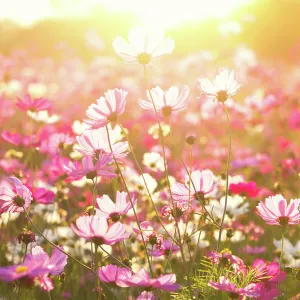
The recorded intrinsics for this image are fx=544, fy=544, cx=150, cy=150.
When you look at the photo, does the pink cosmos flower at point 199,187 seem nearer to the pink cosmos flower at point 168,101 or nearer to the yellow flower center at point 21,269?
the pink cosmos flower at point 168,101

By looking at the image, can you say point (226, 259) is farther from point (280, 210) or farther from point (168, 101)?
point (168, 101)

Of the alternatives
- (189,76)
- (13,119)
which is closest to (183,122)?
(189,76)

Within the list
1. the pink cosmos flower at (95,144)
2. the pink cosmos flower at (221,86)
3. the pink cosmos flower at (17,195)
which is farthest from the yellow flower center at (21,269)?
the pink cosmos flower at (221,86)

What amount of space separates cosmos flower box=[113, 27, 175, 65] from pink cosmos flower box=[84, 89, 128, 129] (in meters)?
0.16

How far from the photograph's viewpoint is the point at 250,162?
10.4ft

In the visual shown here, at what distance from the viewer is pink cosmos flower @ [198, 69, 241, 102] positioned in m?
1.45

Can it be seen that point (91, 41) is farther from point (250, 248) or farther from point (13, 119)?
point (250, 248)

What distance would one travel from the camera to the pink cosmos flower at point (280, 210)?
1340 millimetres

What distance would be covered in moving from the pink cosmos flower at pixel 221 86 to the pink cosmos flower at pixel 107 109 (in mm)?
238

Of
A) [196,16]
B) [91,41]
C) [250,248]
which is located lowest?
[250,248]

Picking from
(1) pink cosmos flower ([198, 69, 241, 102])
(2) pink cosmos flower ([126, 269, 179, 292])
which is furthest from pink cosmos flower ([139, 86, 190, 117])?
(2) pink cosmos flower ([126, 269, 179, 292])

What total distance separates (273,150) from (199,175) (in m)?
3.31

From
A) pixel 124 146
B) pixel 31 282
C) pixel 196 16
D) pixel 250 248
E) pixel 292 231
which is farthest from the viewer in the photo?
pixel 196 16

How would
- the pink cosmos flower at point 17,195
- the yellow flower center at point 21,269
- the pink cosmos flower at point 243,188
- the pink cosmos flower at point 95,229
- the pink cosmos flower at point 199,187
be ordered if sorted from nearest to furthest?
1. the yellow flower center at point 21,269
2. the pink cosmos flower at point 95,229
3. the pink cosmos flower at point 17,195
4. the pink cosmos flower at point 199,187
5. the pink cosmos flower at point 243,188
